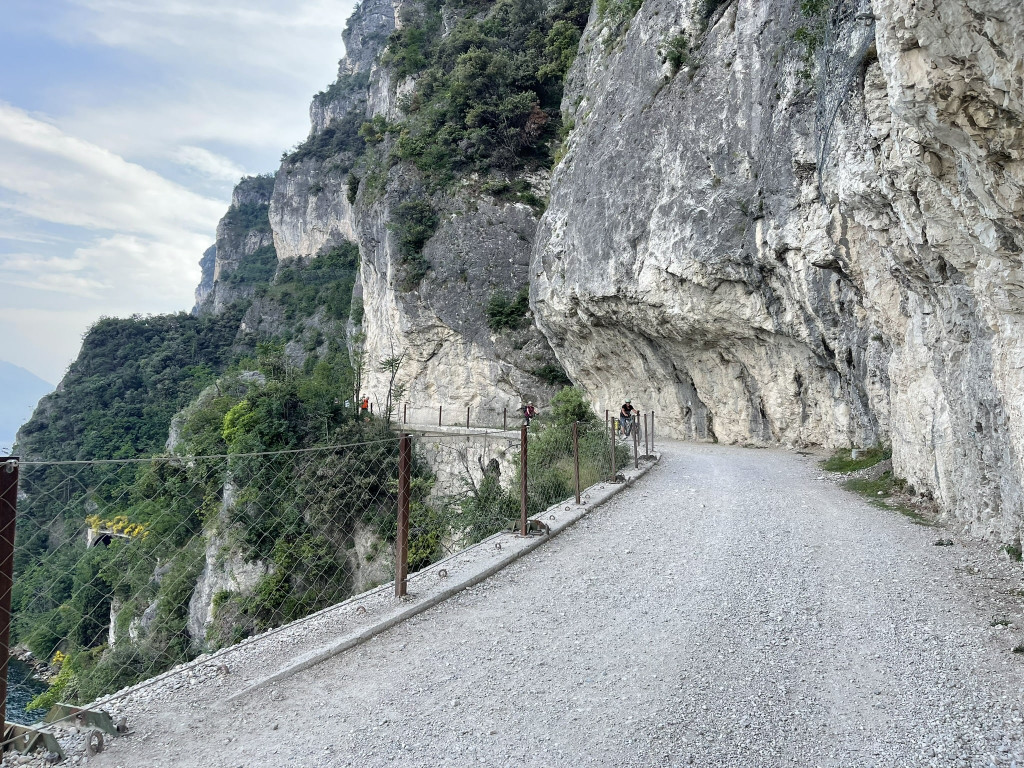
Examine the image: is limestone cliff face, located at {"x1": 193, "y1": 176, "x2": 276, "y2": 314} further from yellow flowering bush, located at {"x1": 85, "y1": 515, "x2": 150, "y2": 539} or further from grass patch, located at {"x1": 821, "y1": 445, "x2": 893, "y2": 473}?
grass patch, located at {"x1": 821, "y1": 445, "x2": 893, "y2": 473}

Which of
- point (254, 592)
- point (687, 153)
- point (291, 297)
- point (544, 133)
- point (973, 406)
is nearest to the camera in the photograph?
point (973, 406)

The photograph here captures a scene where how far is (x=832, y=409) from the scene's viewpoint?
48.9 feet

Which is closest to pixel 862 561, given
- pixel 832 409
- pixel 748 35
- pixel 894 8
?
pixel 894 8

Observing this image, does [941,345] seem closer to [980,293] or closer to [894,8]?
[980,293]

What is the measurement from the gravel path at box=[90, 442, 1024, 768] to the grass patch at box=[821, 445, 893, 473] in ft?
19.5

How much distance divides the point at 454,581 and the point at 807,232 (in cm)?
1128

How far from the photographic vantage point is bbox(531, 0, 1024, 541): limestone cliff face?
4547 millimetres

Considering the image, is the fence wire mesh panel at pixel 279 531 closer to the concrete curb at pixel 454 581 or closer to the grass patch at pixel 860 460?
the concrete curb at pixel 454 581

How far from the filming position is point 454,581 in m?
5.35

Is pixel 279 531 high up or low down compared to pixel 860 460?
down

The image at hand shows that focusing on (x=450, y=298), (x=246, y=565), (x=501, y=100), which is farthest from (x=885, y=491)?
(x=501, y=100)

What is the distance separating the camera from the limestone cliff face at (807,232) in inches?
179

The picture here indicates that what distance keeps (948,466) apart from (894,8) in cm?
554

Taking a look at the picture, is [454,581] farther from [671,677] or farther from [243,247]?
[243,247]
